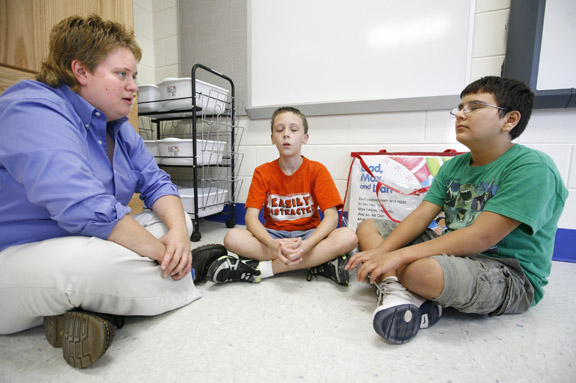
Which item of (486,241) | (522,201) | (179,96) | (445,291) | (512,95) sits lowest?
(445,291)

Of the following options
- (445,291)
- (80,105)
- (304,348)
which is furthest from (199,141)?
(445,291)

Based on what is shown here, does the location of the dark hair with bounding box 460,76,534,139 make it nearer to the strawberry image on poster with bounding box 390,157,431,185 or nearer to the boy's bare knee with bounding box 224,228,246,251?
the strawberry image on poster with bounding box 390,157,431,185

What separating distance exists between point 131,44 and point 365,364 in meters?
0.92

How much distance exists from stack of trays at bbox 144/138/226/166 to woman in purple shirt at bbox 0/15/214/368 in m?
0.71

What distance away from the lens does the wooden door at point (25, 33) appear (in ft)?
2.85

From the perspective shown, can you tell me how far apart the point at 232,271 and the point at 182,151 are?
2.74ft

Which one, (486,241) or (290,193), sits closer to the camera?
(486,241)

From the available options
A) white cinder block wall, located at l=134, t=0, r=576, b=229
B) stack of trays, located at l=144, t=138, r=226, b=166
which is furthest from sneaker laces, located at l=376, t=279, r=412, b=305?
stack of trays, located at l=144, t=138, r=226, b=166

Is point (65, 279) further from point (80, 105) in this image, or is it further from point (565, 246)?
point (565, 246)

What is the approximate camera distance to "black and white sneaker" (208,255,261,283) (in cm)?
86

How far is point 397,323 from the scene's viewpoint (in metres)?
0.58

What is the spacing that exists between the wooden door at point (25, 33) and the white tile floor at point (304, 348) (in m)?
0.85

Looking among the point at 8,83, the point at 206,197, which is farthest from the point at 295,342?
the point at 8,83

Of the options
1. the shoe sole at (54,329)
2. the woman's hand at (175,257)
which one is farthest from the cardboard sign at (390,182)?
the shoe sole at (54,329)
